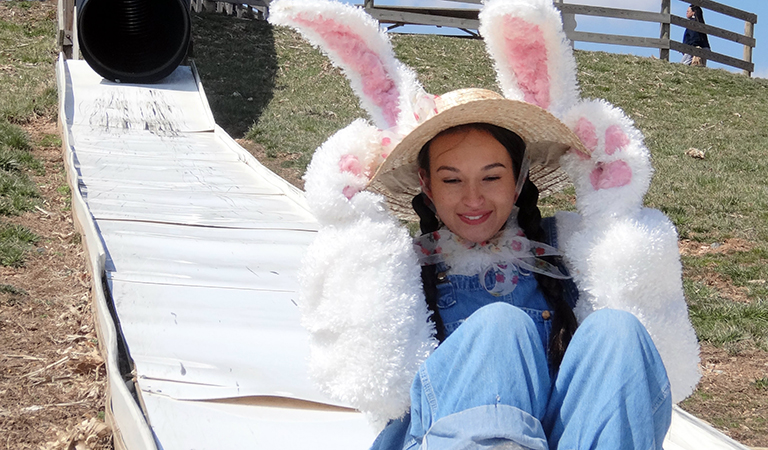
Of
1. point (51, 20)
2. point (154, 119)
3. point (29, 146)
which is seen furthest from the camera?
point (51, 20)

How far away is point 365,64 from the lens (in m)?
1.82

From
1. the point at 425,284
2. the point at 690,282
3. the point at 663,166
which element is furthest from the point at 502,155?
the point at 663,166

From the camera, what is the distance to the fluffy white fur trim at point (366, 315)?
158 centimetres

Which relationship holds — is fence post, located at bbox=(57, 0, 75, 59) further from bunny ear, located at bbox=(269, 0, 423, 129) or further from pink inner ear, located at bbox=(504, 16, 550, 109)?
pink inner ear, located at bbox=(504, 16, 550, 109)

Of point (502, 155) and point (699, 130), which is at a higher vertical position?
point (502, 155)

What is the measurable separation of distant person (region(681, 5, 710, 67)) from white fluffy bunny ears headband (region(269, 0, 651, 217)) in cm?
1098

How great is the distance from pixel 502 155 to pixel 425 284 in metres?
0.37

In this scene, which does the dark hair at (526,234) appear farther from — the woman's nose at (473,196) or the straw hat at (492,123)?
the woman's nose at (473,196)

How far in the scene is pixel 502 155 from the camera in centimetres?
178

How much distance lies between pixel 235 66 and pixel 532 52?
25.5ft

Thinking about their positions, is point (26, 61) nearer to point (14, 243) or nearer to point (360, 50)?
point (14, 243)

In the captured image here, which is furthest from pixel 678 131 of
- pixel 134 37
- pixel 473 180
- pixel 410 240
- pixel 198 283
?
pixel 410 240

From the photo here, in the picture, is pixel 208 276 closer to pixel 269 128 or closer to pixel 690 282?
pixel 690 282

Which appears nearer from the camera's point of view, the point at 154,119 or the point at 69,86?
the point at 154,119
